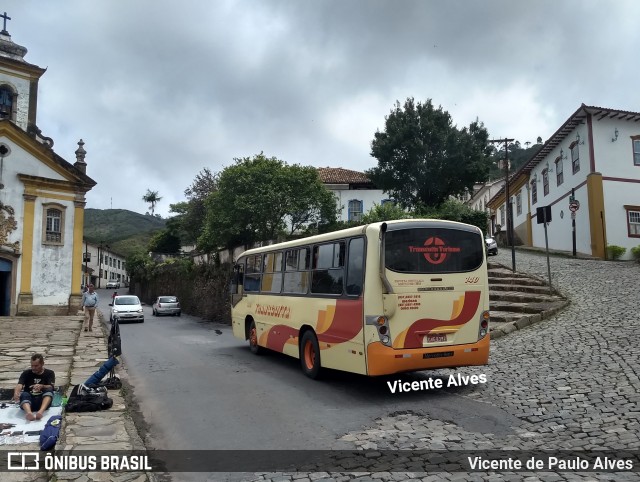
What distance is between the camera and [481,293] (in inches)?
326

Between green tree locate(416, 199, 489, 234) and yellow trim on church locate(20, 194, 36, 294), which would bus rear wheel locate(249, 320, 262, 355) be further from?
green tree locate(416, 199, 489, 234)

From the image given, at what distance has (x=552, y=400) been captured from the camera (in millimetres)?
6961

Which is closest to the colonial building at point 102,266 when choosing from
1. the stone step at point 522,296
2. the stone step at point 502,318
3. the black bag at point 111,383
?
the stone step at point 522,296

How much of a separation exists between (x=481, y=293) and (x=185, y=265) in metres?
32.0

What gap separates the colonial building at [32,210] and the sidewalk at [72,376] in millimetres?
5721

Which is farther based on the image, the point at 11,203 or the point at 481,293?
the point at 11,203

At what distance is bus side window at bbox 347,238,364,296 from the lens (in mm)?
7910

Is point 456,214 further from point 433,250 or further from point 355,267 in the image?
point 355,267

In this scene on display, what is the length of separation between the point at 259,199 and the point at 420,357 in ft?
57.4

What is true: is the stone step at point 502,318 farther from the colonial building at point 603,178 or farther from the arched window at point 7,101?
the arched window at point 7,101

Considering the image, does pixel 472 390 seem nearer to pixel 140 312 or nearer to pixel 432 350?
pixel 432 350

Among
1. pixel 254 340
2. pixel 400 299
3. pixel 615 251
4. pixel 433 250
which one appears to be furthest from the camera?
pixel 615 251

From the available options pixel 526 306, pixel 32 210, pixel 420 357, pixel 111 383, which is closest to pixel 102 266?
pixel 32 210

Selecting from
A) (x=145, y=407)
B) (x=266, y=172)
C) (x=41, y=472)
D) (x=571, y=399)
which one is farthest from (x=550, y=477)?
(x=266, y=172)
